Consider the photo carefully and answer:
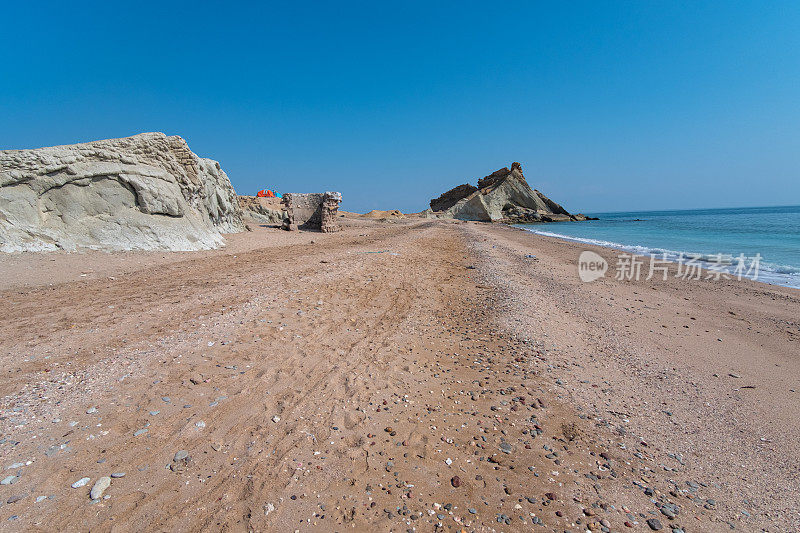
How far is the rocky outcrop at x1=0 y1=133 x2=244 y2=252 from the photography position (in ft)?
28.5

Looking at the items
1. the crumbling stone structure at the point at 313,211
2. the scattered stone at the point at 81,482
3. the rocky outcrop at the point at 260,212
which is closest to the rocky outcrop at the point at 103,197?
the crumbling stone structure at the point at 313,211

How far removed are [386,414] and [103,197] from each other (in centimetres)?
1150

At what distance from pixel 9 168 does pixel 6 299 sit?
5662mm

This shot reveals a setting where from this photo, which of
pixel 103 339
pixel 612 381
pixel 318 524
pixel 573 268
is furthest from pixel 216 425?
pixel 573 268

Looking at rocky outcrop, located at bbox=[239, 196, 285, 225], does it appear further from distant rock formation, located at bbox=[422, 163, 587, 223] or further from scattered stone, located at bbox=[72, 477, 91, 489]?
distant rock formation, located at bbox=[422, 163, 587, 223]

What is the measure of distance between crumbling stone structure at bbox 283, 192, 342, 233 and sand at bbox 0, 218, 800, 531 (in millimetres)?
15942

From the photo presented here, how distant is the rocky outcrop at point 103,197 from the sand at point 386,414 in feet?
12.8

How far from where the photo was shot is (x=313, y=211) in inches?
942

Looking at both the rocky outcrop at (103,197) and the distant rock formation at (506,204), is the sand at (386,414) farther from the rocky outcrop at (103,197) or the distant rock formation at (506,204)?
the distant rock formation at (506,204)

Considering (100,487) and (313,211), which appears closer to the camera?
(100,487)

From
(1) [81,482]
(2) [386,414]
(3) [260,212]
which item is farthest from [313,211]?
(1) [81,482]

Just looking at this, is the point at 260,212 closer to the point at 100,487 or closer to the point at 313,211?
the point at 313,211

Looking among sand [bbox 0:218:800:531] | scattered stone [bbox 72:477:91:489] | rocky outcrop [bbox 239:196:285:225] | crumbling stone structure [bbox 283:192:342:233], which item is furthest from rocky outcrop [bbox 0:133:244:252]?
rocky outcrop [bbox 239:196:285:225]

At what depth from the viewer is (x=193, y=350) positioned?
13.0ft
